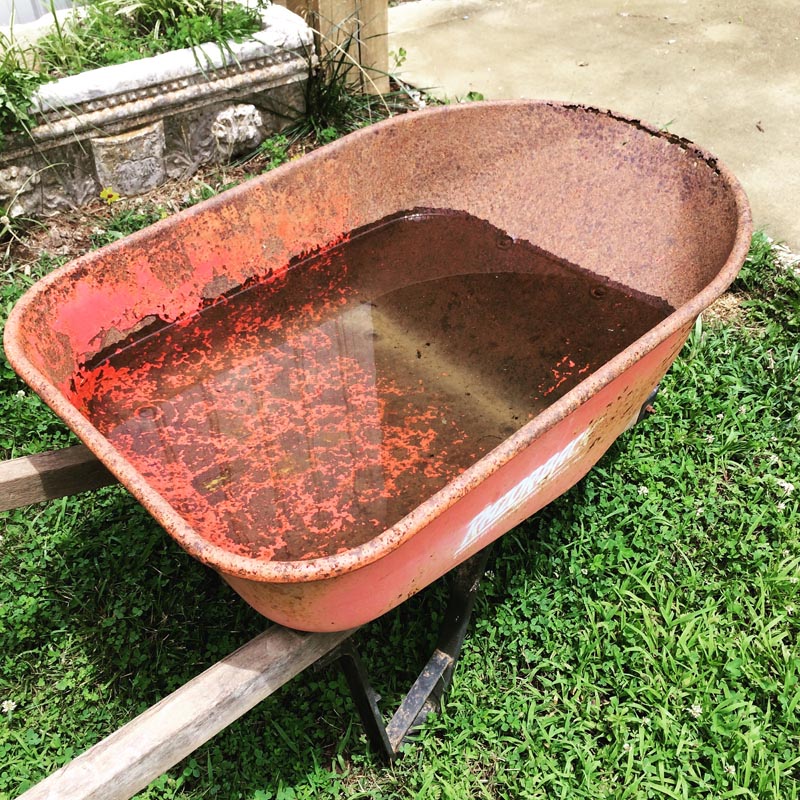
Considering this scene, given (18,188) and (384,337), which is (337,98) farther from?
(384,337)

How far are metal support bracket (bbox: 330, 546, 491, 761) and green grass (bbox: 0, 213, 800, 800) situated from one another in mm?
66

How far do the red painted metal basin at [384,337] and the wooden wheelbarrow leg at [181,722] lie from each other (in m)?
0.11

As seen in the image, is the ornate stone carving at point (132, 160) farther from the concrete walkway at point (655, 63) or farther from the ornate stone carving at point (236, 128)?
the concrete walkway at point (655, 63)

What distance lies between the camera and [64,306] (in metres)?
1.76

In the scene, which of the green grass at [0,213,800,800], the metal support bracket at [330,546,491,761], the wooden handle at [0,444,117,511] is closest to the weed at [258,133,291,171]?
the green grass at [0,213,800,800]

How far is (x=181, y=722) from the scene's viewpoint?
4.18 feet

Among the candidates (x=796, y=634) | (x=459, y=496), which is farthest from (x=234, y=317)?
(x=796, y=634)

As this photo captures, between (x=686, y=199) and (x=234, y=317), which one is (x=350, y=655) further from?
(x=686, y=199)

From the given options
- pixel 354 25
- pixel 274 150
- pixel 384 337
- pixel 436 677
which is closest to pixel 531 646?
→ pixel 436 677

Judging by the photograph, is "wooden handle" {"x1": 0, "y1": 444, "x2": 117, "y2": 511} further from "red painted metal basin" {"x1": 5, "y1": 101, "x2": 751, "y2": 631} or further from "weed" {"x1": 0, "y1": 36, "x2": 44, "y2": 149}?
"weed" {"x1": 0, "y1": 36, "x2": 44, "y2": 149}

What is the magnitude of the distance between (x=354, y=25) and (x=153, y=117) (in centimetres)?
98

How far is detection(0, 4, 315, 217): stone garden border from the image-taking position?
289 centimetres

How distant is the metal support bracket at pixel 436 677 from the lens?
Answer: 179 cm

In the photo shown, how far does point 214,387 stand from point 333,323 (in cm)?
42
